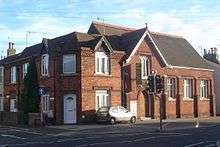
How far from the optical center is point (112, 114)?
39.8 m

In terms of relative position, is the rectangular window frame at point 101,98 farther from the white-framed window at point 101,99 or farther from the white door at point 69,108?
the white door at point 69,108

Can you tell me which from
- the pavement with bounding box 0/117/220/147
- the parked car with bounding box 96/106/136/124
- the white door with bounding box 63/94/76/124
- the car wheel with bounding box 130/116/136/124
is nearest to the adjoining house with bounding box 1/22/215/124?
the white door with bounding box 63/94/76/124

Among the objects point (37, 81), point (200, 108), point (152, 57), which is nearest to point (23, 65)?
point (37, 81)

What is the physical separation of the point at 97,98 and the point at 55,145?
19.5m

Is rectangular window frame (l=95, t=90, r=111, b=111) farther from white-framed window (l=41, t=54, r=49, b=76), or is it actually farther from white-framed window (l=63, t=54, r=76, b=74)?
white-framed window (l=41, t=54, r=49, b=76)

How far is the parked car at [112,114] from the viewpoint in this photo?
130 feet

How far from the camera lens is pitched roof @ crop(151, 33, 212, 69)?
167 ft

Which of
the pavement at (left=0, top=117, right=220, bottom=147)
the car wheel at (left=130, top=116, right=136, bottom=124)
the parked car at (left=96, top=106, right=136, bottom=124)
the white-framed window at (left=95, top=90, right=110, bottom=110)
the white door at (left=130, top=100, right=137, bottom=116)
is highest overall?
the white-framed window at (left=95, top=90, right=110, bottom=110)

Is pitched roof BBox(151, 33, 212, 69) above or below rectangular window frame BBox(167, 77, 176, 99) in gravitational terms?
above

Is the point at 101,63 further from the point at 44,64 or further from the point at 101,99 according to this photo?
the point at 44,64

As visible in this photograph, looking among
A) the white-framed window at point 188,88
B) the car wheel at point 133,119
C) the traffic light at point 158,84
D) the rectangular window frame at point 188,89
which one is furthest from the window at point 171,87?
the traffic light at point 158,84

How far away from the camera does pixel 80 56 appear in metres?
41.0

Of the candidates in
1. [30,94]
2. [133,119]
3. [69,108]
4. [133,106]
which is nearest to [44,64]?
[30,94]

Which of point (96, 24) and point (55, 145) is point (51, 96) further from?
point (55, 145)
